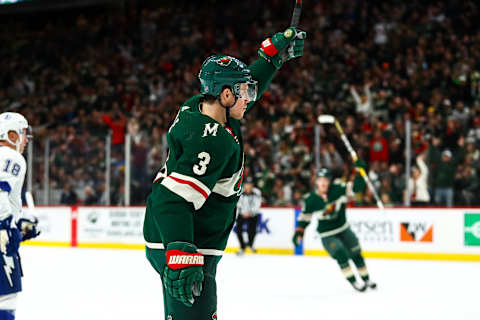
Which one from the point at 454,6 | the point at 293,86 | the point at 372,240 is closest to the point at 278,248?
the point at 372,240

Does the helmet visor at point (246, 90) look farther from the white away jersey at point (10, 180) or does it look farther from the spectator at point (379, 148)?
the spectator at point (379, 148)

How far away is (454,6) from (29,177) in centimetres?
984

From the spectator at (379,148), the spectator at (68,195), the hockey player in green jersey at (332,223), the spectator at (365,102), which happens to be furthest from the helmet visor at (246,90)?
the spectator at (68,195)

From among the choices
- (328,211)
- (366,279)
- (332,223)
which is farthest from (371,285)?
(328,211)

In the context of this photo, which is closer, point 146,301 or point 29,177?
point 146,301

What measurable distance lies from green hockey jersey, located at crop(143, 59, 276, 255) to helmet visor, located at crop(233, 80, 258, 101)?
6.0 inches

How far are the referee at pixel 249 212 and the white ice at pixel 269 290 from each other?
2.55 ft

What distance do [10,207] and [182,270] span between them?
1.69m

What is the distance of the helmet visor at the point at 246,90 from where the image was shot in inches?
107

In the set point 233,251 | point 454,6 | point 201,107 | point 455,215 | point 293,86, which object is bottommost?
point 233,251

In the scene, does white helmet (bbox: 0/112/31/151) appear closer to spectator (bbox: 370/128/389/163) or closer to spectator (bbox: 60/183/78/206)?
spectator (bbox: 370/128/389/163)

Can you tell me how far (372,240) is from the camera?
1130 cm

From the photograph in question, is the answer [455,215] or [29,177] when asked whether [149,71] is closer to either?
[29,177]

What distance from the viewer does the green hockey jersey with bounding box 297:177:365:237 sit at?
794 cm
